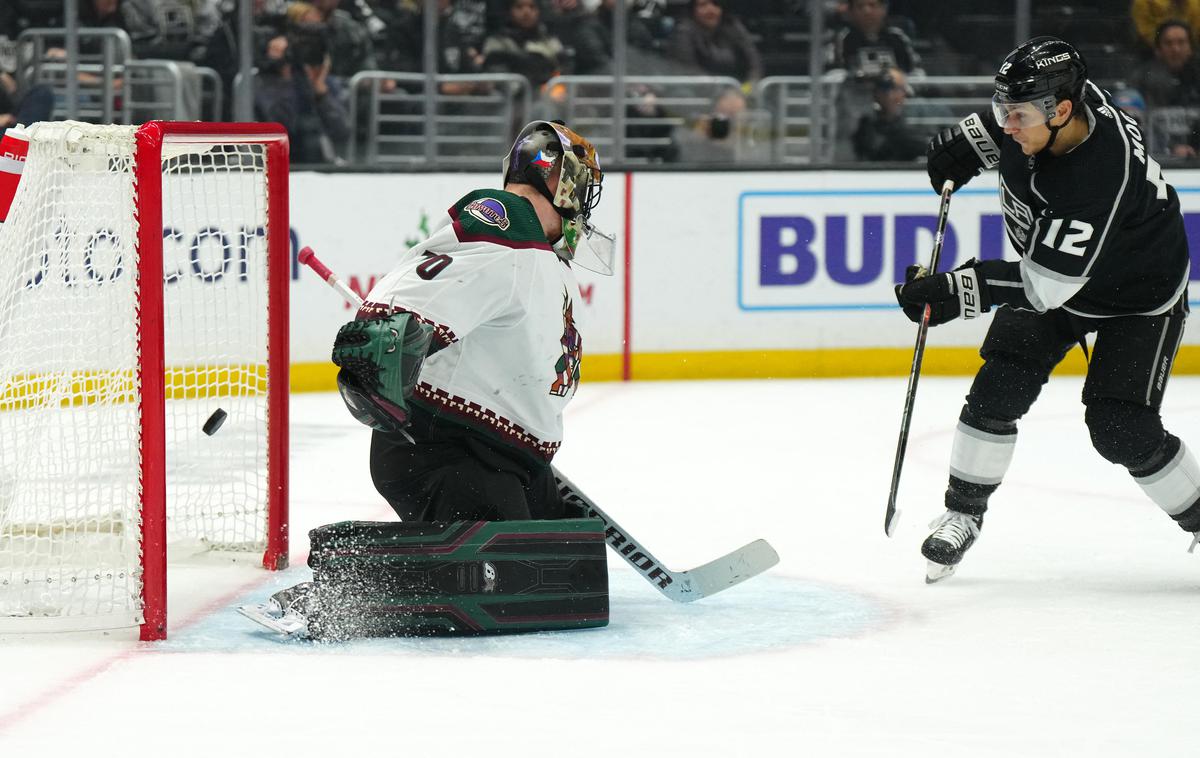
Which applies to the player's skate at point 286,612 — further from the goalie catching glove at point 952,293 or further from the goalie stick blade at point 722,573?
the goalie catching glove at point 952,293

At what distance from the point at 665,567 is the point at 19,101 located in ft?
14.0

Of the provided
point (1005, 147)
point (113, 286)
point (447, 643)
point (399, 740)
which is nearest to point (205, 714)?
point (399, 740)

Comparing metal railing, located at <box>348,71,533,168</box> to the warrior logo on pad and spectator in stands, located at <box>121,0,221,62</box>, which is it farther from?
the warrior logo on pad

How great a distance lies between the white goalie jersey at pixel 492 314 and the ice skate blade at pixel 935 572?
842mm

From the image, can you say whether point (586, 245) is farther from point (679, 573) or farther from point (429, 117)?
point (429, 117)

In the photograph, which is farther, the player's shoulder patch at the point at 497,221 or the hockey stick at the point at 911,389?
the hockey stick at the point at 911,389

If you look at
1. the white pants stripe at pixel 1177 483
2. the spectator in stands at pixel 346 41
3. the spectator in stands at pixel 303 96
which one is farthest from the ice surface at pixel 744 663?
the spectator in stands at pixel 346 41

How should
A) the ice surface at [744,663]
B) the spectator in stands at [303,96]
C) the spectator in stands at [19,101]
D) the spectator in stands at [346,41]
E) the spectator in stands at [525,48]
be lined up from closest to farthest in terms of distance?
the ice surface at [744,663]
the spectator in stands at [19,101]
the spectator in stands at [303,96]
the spectator in stands at [346,41]
the spectator in stands at [525,48]

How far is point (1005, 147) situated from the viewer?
311 cm

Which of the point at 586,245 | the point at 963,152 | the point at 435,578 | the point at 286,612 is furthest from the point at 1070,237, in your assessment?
the point at 286,612

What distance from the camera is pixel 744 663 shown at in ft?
8.20

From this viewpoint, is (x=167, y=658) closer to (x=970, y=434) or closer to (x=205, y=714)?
(x=205, y=714)

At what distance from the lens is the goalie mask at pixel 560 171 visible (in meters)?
2.67

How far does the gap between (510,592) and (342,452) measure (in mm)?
2195
